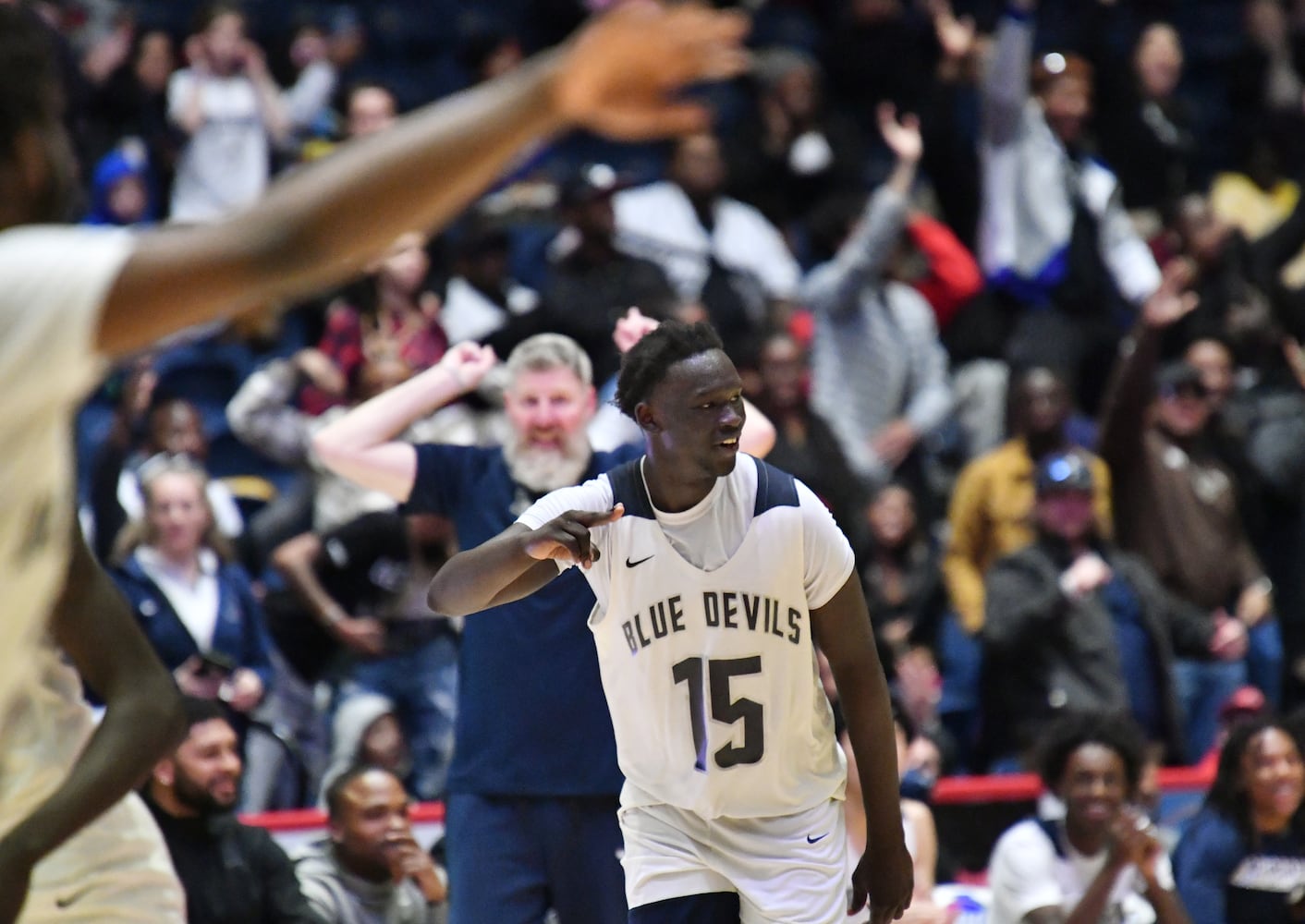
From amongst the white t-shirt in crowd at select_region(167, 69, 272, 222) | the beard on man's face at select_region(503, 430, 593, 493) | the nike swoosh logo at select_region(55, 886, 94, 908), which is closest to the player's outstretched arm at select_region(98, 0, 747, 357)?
the nike swoosh logo at select_region(55, 886, 94, 908)

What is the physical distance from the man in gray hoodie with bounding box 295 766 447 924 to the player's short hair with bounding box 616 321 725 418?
2320 mm

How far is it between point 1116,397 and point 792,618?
5.04 meters

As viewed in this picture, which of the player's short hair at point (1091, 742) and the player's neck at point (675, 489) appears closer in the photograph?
the player's neck at point (675, 489)

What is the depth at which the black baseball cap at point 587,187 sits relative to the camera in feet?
31.2

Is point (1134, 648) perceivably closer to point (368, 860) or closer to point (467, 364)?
point (368, 860)

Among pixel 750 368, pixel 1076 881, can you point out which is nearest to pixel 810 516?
pixel 1076 881

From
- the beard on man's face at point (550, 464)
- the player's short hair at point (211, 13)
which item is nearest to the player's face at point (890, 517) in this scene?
the beard on man's face at point (550, 464)

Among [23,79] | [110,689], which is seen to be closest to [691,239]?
[110,689]

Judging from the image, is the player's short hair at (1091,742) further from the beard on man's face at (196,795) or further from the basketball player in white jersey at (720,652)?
the beard on man's face at (196,795)

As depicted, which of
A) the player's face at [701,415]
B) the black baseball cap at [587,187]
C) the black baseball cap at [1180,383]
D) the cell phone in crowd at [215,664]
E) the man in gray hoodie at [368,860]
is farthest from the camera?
the black baseball cap at [587,187]

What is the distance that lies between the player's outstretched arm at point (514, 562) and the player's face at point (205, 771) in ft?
6.04

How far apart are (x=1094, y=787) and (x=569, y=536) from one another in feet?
10.3

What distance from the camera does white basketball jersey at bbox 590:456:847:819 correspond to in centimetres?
421

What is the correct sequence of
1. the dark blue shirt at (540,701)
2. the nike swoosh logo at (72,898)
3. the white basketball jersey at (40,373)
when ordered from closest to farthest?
1. the white basketball jersey at (40,373)
2. the nike swoosh logo at (72,898)
3. the dark blue shirt at (540,701)
